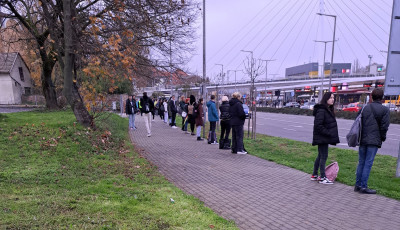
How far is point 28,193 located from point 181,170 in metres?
3.34

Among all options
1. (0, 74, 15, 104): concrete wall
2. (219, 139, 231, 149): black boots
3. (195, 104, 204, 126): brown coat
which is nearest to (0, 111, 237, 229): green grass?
(219, 139, 231, 149): black boots

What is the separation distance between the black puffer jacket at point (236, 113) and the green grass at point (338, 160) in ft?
4.03

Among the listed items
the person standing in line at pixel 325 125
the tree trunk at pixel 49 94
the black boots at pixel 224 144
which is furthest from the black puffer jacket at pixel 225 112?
the tree trunk at pixel 49 94

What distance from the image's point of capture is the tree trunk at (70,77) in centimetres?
799

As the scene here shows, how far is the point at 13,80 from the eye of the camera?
3797 cm

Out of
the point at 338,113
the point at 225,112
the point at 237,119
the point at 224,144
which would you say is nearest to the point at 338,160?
the point at 237,119

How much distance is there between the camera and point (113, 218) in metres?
3.39

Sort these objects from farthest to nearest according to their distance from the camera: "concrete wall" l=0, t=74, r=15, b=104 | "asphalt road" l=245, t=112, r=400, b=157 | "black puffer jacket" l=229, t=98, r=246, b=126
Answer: "concrete wall" l=0, t=74, r=15, b=104 → "asphalt road" l=245, t=112, r=400, b=157 → "black puffer jacket" l=229, t=98, r=246, b=126

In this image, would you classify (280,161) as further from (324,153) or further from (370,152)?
(370,152)

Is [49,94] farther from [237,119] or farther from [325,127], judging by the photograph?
[325,127]

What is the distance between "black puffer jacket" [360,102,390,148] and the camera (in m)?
4.94

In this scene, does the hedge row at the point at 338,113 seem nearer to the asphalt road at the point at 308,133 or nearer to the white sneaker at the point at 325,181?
the asphalt road at the point at 308,133

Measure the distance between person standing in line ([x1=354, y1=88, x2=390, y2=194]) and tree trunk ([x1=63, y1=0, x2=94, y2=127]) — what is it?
26.4 feet

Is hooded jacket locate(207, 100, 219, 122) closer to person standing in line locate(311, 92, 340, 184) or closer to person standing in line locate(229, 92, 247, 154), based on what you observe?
person standing in line locate(229, 92, 247, 154)
